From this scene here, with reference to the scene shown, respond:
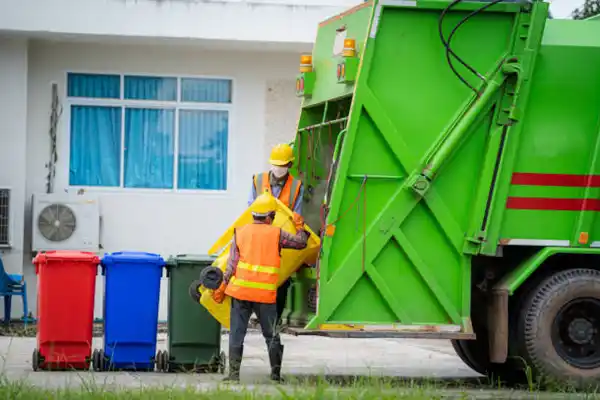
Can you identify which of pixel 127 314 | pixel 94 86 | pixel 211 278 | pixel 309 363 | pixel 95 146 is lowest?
pixel 309 363

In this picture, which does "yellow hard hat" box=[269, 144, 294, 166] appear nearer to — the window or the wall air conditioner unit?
the wall air conditioner unit

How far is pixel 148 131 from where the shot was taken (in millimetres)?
17875

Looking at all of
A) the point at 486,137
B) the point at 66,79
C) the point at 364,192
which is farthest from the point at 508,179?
the point at 66,79

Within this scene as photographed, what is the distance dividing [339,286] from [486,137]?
1.70m

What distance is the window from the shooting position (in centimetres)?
1767

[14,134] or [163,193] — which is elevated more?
[14,134]

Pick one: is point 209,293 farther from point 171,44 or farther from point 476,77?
point 171,44

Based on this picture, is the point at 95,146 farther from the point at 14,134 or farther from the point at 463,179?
the point at 463,179

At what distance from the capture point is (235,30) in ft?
56.0

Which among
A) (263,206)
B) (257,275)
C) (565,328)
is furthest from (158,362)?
(565,328)

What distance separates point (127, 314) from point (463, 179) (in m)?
3.18

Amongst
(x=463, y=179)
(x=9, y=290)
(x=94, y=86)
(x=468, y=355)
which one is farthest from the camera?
(x=94, y=86)

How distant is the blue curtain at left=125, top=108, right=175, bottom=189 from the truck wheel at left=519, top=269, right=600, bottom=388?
27.7 ft

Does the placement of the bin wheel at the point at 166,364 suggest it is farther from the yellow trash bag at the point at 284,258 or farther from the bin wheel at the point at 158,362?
the yellow trash bag at the point at 284,258
